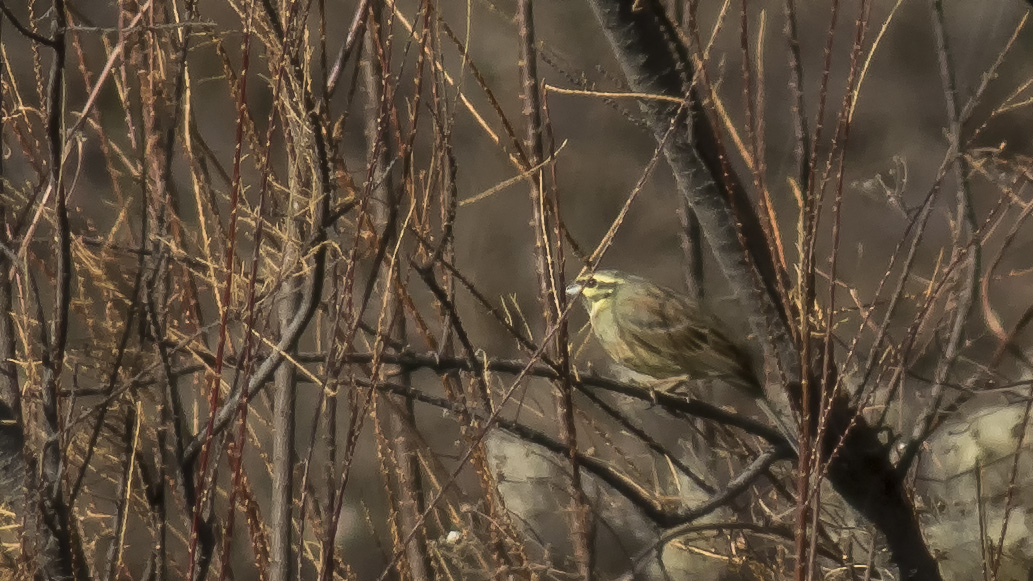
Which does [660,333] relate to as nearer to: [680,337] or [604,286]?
[680,337]

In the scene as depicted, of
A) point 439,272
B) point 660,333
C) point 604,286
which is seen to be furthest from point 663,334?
point 439,272

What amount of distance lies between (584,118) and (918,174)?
6.61ft

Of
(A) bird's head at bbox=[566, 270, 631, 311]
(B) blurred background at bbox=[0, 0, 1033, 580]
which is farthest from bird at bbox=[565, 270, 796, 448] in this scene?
(B) blurred background at bbox=[0, 0, 1033, 580]

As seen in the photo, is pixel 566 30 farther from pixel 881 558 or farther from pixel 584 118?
pixel 881 558

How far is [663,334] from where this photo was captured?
305 centimetres

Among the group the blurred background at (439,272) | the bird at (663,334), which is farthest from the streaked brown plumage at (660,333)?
the blurred background at (439,272)

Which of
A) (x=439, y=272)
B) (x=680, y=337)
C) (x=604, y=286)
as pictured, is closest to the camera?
(x=680, y=337)

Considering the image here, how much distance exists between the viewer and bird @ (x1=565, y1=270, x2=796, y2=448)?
2850 mm

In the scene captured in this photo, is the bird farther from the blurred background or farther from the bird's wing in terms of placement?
the blurred background

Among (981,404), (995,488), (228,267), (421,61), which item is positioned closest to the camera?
(228,267)

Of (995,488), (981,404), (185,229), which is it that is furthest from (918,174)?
(185,229)

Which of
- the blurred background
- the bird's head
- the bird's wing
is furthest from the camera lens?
the bird's head

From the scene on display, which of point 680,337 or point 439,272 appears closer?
point 680,337

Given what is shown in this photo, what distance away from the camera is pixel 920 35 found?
6.34 m
